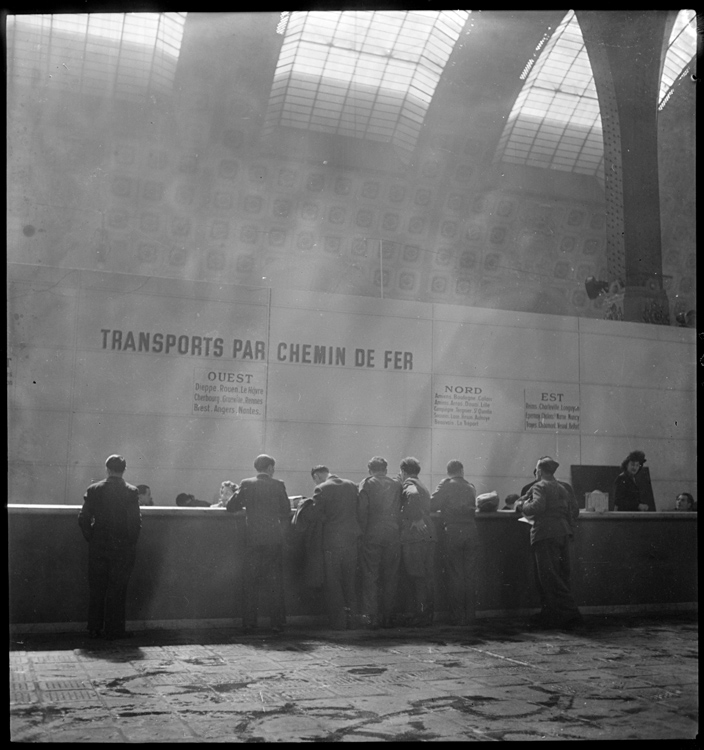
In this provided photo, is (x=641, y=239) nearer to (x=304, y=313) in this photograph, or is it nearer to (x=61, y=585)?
(x=304, y=313)

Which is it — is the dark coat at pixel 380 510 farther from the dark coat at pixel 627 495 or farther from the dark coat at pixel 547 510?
the dark coat at pixel 627 495

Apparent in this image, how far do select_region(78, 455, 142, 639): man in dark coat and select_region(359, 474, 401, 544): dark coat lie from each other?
1.86 meters

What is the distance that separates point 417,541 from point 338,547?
670mm

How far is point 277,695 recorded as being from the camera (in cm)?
436

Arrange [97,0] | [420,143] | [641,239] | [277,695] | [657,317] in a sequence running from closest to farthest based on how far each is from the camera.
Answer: [97,0]
[277,695]
[420,143]
[641,239]
[657,317]

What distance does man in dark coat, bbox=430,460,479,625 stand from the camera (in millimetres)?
6746

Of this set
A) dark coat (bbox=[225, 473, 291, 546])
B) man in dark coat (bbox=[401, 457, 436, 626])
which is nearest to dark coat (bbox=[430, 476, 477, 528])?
man in dark coat (bbox=[401, 457, 436, 626])

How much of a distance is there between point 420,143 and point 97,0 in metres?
5.89

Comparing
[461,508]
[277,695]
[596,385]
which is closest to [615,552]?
[461,508]

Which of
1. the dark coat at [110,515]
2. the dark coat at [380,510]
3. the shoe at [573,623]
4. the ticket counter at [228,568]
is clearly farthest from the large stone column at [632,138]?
the dark coat at [110,515]

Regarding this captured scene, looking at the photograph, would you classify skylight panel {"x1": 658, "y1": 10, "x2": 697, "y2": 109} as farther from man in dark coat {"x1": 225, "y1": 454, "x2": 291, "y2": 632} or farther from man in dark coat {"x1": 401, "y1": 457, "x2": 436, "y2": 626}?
man in dark coat {"x1": 225, "y1": 454, "x2": 291, "y2": 632}

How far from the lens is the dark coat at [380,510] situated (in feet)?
21.7

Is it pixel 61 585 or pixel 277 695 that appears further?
pixel 61 585

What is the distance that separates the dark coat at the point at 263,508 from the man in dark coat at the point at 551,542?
82.4 inches
